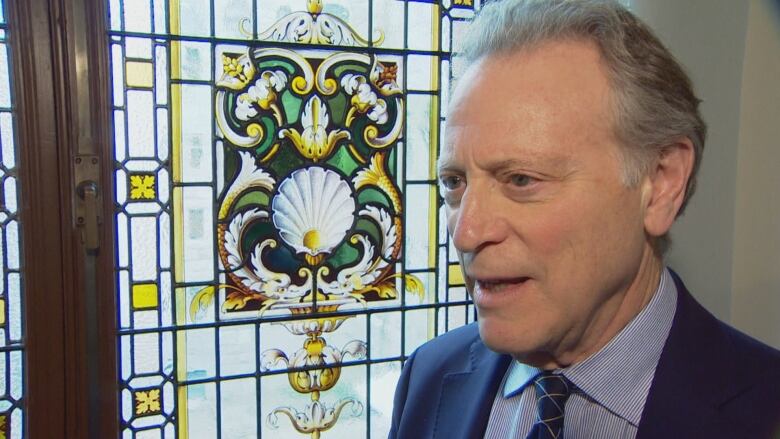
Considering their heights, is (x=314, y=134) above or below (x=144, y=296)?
above

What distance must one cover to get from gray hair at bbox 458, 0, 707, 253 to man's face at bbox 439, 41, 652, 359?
0.06 feet

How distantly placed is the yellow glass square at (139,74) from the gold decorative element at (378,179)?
0.58 metres

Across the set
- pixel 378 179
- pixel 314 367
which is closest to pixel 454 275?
pixel 378 179

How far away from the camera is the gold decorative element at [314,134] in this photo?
73.3 inches

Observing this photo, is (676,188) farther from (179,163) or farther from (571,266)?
(179,163)

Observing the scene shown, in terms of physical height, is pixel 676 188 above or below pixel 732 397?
above

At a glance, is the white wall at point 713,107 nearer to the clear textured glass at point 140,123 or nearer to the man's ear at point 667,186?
the man's ear at point 667,186

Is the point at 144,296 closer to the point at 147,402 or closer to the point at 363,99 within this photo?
the point at 147,402

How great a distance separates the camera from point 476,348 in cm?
126

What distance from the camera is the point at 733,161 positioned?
1.88 m

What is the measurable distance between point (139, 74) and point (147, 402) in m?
0.82

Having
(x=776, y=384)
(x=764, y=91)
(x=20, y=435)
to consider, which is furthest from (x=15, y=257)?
(x=764, y=91)

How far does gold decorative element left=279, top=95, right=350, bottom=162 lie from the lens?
1.86 m

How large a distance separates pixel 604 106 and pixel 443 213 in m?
1.12
